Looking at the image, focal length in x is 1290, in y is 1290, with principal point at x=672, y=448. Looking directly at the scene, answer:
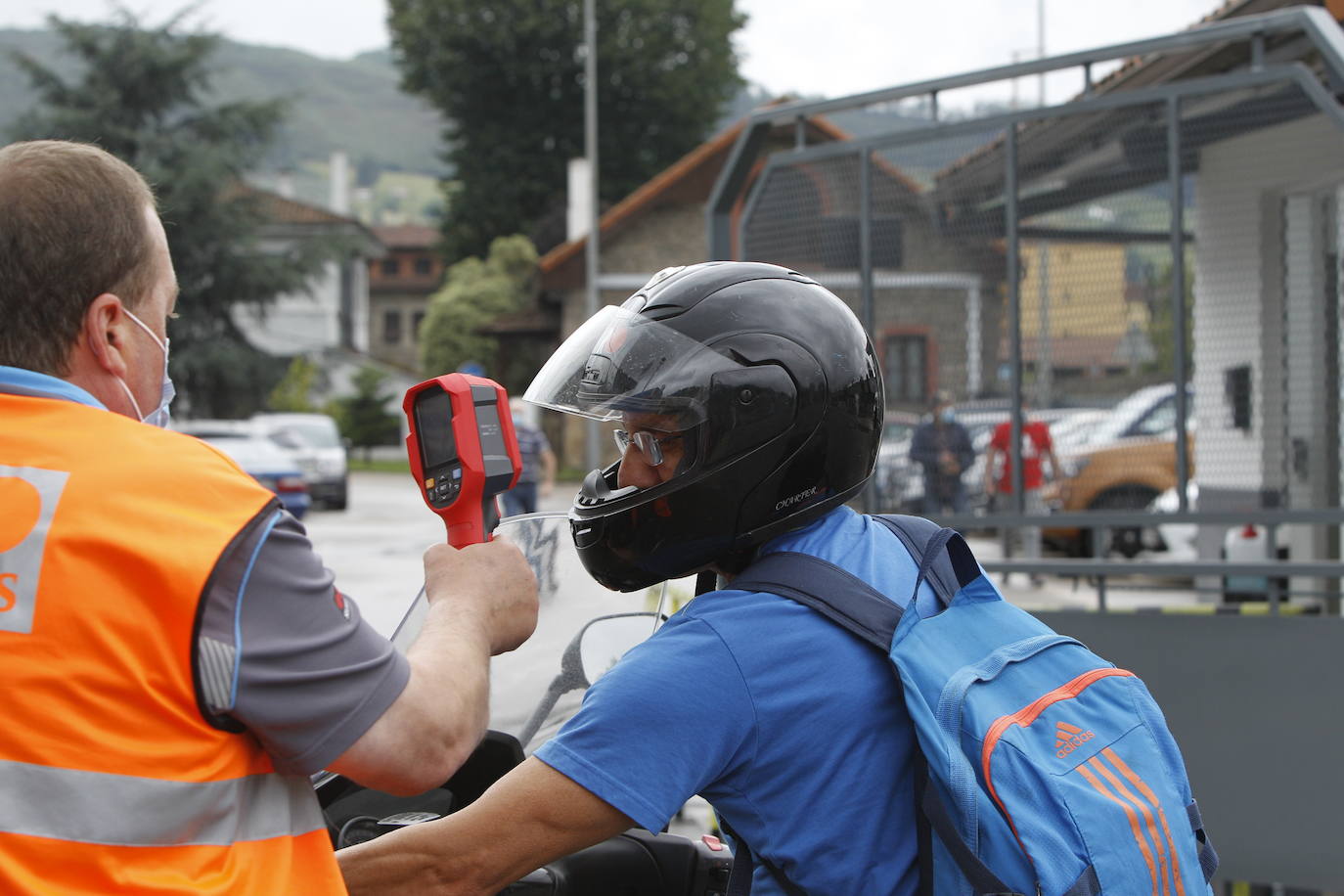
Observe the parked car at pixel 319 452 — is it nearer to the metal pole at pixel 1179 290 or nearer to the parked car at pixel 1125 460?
the parked car at pixel 1125 460

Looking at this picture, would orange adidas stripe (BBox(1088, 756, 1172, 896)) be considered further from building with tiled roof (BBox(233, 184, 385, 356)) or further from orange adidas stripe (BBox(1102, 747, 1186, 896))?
building with tiled roof (BBox(233, 184, 385, 356))

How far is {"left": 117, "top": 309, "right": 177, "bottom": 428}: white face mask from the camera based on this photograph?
154 centimetres

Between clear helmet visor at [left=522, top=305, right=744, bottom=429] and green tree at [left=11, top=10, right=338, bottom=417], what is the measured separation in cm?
3222

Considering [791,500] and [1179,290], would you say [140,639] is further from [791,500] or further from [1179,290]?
[1179,290]

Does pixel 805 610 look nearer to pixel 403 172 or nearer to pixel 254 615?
pixel 254 615

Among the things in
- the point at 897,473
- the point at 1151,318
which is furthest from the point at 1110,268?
the point at 897,473

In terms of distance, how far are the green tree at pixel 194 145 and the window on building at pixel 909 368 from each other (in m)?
29.5

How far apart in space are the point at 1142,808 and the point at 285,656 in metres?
0.99

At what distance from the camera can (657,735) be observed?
152 cm

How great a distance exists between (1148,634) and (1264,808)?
0.65 metres

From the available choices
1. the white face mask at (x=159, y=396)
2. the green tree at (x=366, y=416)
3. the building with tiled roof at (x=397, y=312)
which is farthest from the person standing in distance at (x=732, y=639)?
the building with tiled roof at (x=397, y=312)

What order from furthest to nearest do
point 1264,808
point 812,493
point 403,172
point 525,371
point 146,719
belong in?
point 403,172 → point 525,371 → point 1264,808 → point 812,493 → point 146,719

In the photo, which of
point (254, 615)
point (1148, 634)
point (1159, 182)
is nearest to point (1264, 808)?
point (1148, 634)

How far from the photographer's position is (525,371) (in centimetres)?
3672
